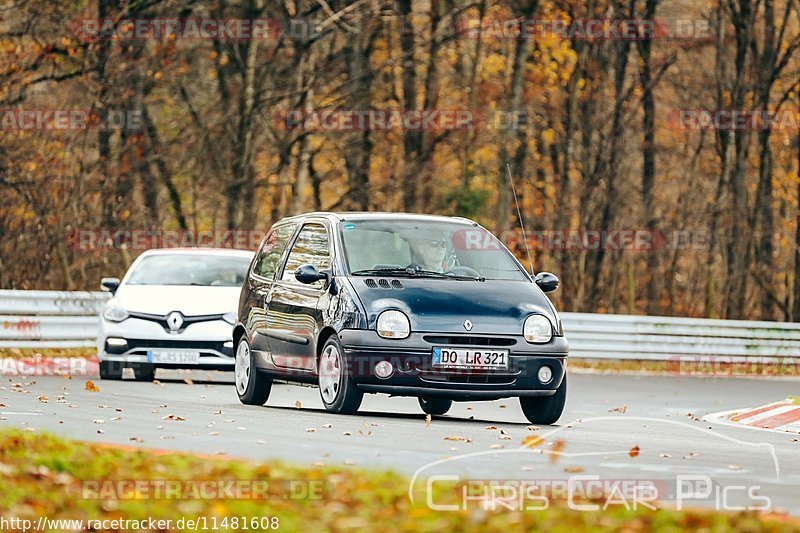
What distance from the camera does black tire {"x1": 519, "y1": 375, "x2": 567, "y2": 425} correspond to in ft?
46.2

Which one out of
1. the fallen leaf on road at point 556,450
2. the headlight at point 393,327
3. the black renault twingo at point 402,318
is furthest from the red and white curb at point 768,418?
the fallen leaf on road at point 556,450

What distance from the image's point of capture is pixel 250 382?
615 inches

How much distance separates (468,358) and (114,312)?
7.21 metres

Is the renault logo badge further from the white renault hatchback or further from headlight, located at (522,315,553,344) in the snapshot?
headlight, located at (522,315,553,344)

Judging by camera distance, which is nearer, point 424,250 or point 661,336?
point 424,250

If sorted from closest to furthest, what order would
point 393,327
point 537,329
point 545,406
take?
point 393,327 → point 537,329 → point 545,406

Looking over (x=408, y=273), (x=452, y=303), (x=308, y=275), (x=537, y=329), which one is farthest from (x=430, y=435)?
(x=308, y=275)

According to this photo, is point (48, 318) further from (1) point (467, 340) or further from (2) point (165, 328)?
(1) point (467, 340)

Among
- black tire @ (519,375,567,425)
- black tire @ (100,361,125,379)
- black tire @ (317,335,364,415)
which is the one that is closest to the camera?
black tire @ (317,335,364,415)

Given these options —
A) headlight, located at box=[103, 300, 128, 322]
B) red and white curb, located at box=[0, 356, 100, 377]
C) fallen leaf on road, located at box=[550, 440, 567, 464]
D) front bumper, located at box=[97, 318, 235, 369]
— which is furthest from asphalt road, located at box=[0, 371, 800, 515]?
red and white curb, located at box=[0, 356, 100, 377]

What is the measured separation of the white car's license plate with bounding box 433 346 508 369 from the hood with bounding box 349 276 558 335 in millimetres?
163

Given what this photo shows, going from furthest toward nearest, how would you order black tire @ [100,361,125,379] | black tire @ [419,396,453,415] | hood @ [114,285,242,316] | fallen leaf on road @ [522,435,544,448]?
black tire @ [100,361,125,379]
hood @ [114,285,242,316]
black tire @ [419,396,453,415]
fallen leaf on road @ [522,435,544,448]

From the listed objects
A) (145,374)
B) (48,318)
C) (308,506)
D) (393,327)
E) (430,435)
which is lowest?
(145,374)

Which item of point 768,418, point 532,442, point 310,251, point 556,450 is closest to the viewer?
point 556,450
